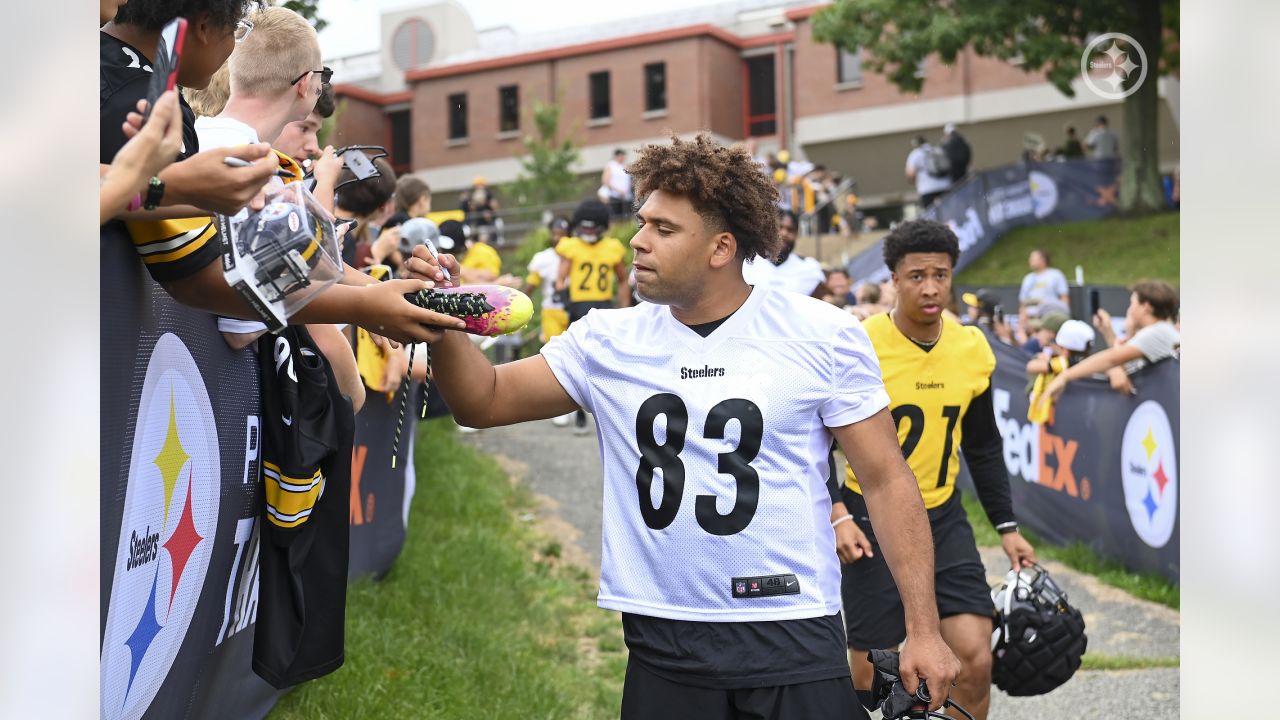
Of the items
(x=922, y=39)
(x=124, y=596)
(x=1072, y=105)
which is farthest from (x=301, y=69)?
(x=1072, y=105)

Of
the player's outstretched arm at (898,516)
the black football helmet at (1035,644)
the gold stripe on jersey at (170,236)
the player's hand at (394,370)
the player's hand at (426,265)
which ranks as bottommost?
the black football helmet at (1035,644)

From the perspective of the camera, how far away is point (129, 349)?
3006mm

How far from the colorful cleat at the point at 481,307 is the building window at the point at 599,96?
44530mm

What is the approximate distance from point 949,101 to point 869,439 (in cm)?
3864

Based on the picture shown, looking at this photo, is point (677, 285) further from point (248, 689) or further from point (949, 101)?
point (949, 101)

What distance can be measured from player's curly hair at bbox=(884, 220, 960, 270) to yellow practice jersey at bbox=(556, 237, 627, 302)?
9.17 metres

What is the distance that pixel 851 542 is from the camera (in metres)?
5.22

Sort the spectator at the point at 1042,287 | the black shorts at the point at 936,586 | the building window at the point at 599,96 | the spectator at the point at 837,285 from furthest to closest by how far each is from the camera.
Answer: the building window at the point at 599,96 < the spectator at the point at 1042,287 < the spectator at the point at 837,285 < the black shorts at the point at 936,586

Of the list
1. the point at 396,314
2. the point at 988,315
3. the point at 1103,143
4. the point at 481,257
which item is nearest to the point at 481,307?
the point at 396,314

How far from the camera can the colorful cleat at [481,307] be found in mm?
2879

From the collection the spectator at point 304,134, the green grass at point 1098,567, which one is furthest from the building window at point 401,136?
the spectator at point 304,134

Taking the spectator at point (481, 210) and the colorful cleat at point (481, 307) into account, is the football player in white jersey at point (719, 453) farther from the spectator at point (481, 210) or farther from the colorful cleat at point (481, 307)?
the spectator at point (481, 210)

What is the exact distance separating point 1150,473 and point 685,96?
3689 centimetres

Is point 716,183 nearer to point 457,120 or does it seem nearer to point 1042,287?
point 1042,287
